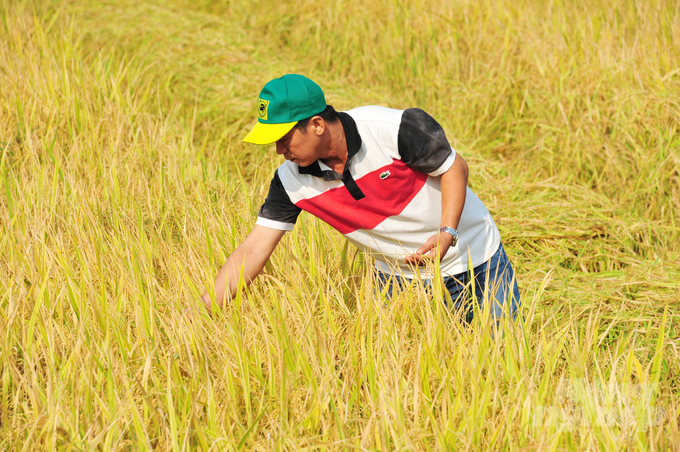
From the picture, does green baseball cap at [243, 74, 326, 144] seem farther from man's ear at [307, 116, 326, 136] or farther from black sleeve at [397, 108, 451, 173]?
black sleeve at [397, 108, 451, 173]

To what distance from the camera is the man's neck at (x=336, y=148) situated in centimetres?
169

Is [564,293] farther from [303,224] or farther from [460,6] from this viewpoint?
[460,6]

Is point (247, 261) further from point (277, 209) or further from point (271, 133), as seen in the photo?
point (271, 133)

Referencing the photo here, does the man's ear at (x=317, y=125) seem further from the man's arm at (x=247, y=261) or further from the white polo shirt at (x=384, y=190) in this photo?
the man's arm at (x=247, y=261)

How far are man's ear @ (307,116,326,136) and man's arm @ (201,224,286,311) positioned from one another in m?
0.39

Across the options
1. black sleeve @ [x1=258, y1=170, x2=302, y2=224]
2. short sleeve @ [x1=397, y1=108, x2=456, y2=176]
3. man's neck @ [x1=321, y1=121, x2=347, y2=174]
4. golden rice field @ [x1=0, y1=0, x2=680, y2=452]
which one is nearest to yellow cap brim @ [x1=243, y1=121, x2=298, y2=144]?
man's neck @ [x1=321, y1=121, x2=347, y2=174]

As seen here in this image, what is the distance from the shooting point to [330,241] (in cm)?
232

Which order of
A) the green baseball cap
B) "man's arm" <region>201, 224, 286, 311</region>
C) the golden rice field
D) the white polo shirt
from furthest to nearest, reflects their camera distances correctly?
"man's arm" <region>201, 224, 286, 311</region>
the white polo shirt
the green baseball cap
the golden rice field

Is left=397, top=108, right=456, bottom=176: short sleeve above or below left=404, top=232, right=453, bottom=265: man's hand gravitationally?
above

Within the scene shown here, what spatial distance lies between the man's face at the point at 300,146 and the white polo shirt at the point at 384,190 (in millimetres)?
62

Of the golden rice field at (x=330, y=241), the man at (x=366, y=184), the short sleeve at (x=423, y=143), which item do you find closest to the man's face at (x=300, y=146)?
the man at (x=366, y=184)

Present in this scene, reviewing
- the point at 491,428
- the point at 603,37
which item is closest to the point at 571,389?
the point at 491,428

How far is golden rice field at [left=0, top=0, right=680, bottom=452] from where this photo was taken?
1.34 metres

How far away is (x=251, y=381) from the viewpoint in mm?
1520
